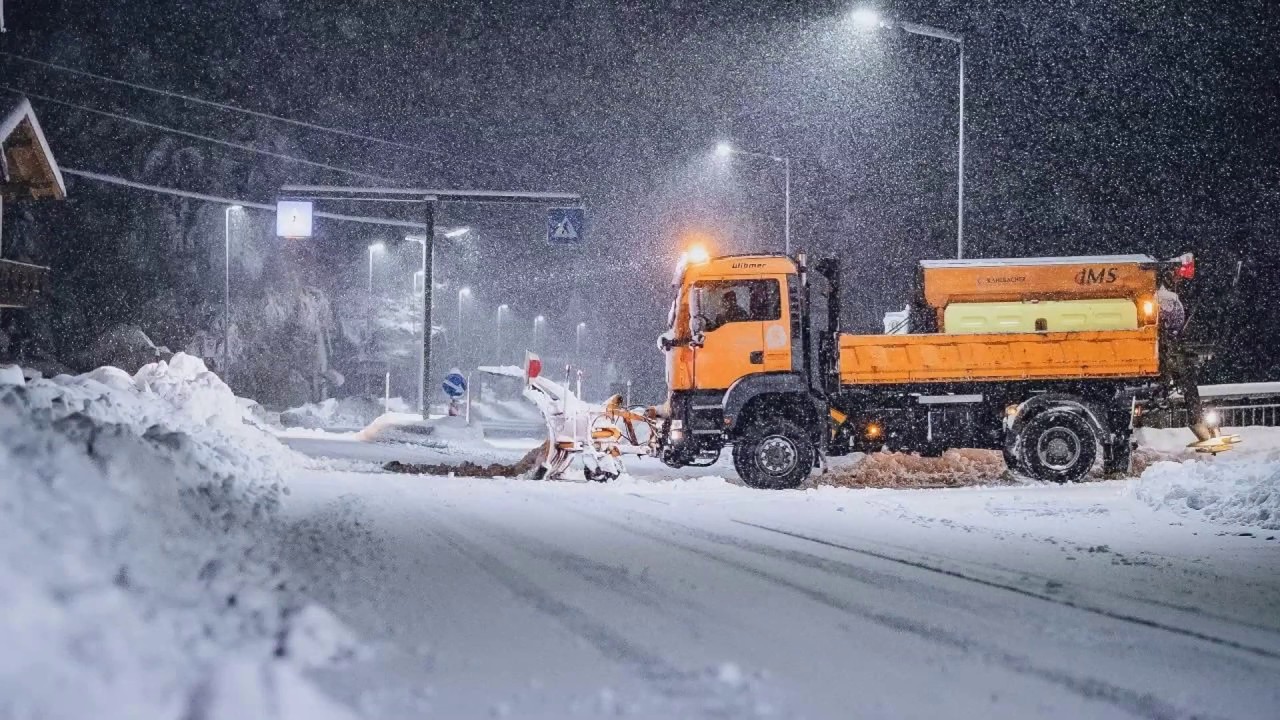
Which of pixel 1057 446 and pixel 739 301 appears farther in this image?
pixel 1057 446

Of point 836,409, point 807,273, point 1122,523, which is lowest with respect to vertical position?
point 1122,523

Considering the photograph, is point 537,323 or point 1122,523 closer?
point 1122,523

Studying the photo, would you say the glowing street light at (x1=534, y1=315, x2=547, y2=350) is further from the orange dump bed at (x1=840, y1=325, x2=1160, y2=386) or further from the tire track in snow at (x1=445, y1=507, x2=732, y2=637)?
the tire track in snow at (x1=445, y1=507, x2=732, y2=637)

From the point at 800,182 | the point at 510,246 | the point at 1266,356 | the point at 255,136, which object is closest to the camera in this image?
the point at 1266,356

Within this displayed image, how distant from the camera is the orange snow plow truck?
14.4 metres

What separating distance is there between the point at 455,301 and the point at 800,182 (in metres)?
55.7

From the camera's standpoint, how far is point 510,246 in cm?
7650

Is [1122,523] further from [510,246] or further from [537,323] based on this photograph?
[537,323]

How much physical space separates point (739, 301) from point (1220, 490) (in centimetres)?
603

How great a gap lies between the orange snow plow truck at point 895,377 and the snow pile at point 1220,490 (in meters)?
1.80

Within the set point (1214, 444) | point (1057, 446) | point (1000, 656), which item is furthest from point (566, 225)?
point (1000, 656)

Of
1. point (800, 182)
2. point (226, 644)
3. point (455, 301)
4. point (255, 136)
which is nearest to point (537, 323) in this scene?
point (455, 301)

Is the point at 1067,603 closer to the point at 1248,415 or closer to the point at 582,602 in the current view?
the point at 582,602

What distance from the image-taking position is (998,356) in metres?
14.8
